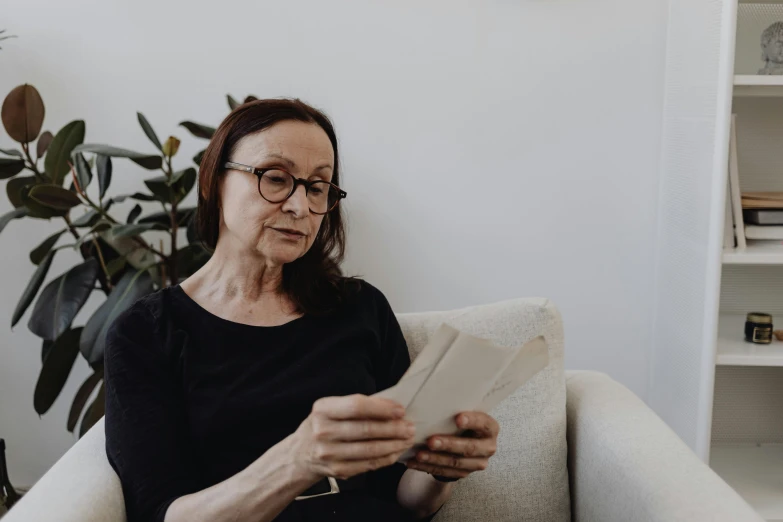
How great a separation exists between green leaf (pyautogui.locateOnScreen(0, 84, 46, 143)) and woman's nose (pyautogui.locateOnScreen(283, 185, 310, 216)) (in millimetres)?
938

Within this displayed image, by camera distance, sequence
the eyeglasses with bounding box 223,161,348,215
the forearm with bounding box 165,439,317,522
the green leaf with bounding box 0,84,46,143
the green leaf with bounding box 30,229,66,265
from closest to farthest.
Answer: the forearm with bounding box 165,439,317,522 < the eyeglasses with bounding box 223,161,348,215 < the green leaf with bounding box 0,84,46,143 < the green leaf with bounding box 30,229,66,265

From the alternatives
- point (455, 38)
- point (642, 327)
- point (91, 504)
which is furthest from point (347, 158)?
point (91, 504)

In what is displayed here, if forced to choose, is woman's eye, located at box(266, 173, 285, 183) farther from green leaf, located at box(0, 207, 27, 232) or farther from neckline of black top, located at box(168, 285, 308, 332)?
green leaf, located at box(0, 207, 27, 232)

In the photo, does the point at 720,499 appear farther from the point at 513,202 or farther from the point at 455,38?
the point at 455,38

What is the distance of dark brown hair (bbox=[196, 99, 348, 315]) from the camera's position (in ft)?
4.30

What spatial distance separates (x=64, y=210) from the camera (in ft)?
6.29

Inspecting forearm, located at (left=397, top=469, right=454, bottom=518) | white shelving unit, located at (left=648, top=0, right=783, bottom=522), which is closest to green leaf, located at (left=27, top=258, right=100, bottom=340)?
forearm, located at (left=397, top=469, right=454, bottom=518)

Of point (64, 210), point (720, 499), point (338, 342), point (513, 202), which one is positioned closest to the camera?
point (720, 499)

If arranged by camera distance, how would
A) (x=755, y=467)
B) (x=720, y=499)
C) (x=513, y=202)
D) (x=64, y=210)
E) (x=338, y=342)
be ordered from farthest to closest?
(x=513, y=202)
(x=755, y=467)
(x=64, y=210)
(x=338, y=342)
(x=720, y=499)

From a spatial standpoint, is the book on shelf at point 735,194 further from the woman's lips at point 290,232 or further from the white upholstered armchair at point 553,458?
the woman's lips at point 290,232

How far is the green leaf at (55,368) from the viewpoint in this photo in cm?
195

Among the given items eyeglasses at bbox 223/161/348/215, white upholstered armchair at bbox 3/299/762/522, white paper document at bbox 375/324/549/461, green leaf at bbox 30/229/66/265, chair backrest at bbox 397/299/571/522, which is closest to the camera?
white paper document at bbox 375/324/549/461

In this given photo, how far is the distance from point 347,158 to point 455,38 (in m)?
0.43

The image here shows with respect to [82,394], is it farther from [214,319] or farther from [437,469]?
[437,469]
